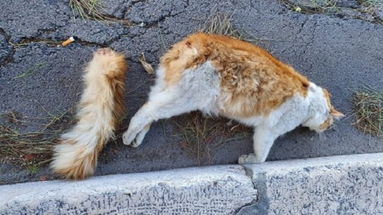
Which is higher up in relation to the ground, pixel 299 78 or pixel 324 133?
pixel 299 78

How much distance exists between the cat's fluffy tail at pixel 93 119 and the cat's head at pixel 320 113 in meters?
1.23

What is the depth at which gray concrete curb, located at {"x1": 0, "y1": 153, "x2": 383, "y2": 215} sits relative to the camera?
7.80 ft

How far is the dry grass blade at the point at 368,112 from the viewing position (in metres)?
3.27

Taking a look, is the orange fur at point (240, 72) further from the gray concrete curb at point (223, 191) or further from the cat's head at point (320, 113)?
the gray concrete curb at point (223, 191)

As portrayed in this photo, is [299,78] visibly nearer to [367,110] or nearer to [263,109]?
[263,109]

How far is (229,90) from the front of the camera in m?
2.65

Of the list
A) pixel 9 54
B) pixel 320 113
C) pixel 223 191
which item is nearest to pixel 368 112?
pixel 320 113

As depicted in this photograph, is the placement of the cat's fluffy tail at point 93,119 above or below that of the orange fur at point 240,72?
below

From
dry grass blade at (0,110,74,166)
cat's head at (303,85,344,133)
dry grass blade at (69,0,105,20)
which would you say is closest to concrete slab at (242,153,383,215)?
cat's head at (303,85,344,133)

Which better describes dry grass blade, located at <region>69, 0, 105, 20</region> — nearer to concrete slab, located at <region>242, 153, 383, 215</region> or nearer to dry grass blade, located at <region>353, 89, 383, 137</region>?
concrete slab, located at <region>242, 153, 383, 215</region>

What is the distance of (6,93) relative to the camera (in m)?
2.82

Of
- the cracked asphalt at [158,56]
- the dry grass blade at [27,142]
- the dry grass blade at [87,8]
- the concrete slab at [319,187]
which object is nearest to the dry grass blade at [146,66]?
the cracked asphalt at [158,56]

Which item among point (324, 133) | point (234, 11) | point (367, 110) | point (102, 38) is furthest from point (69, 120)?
point (367, 110)

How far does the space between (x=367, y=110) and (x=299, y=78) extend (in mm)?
806
